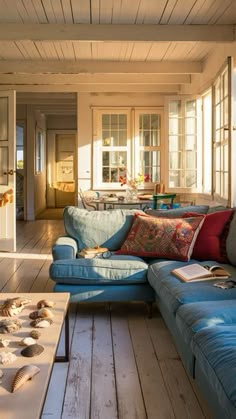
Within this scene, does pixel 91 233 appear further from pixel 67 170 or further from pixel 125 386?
pixel 67 170

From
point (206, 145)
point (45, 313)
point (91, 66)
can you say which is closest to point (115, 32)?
point (91, 66)

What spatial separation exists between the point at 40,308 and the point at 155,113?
7.04 metres

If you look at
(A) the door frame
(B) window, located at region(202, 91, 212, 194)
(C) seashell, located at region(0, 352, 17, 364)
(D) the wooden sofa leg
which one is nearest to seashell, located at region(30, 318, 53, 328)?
(C) seashell, located at region(0, 352, 17, 364)

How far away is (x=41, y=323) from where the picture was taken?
7.79ft

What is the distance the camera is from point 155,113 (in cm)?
919

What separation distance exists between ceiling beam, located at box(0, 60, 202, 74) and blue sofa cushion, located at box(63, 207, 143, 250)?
3249 millimetres

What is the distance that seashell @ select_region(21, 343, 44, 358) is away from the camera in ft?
6.58

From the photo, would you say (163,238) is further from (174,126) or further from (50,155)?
(50,155)

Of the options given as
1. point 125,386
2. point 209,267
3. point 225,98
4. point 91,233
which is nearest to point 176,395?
point 125,386

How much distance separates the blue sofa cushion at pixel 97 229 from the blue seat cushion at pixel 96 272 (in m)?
0.64

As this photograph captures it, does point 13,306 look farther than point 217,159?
No

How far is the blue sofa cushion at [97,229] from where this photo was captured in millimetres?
4488

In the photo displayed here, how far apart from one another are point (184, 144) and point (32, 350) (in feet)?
19.1

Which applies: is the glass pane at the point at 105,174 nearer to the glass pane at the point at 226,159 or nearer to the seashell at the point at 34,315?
the glass pane at the point at 226,159
